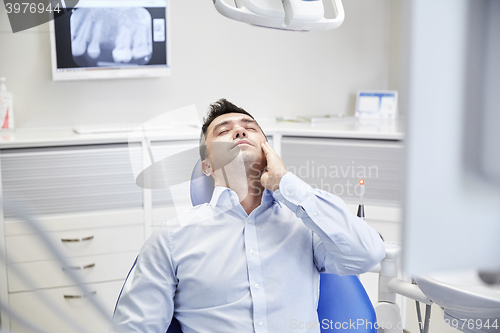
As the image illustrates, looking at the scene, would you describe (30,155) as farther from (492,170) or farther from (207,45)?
(492,170)

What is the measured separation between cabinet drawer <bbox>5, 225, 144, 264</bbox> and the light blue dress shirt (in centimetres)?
110

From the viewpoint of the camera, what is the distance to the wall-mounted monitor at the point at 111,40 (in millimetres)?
2477

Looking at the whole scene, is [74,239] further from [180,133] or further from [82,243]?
[180,133]

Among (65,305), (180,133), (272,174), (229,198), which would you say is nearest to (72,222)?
(65,305)

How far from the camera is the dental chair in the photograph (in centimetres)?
133

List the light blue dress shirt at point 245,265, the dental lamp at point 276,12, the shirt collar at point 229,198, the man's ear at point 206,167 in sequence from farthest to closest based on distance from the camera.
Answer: the man's ear at point 206,167
the shirt collar at point 229,198
the light blue dress shirt at point 245,265
the dental lamp at point 276,12

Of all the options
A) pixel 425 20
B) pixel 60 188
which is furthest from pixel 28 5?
pixel 425 20

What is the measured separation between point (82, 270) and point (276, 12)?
1.76 meters

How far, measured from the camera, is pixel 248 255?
1.34 m

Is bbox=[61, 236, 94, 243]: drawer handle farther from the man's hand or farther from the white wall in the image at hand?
the man's hand

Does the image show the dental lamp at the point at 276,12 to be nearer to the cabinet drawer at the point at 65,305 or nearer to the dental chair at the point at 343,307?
A: the dental chair at the point at 343,307

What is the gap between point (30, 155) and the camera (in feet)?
7.32

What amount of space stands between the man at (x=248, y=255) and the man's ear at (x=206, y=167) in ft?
0.33

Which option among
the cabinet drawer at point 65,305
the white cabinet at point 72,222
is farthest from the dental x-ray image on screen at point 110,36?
the cabinet drawer at point 65,305
